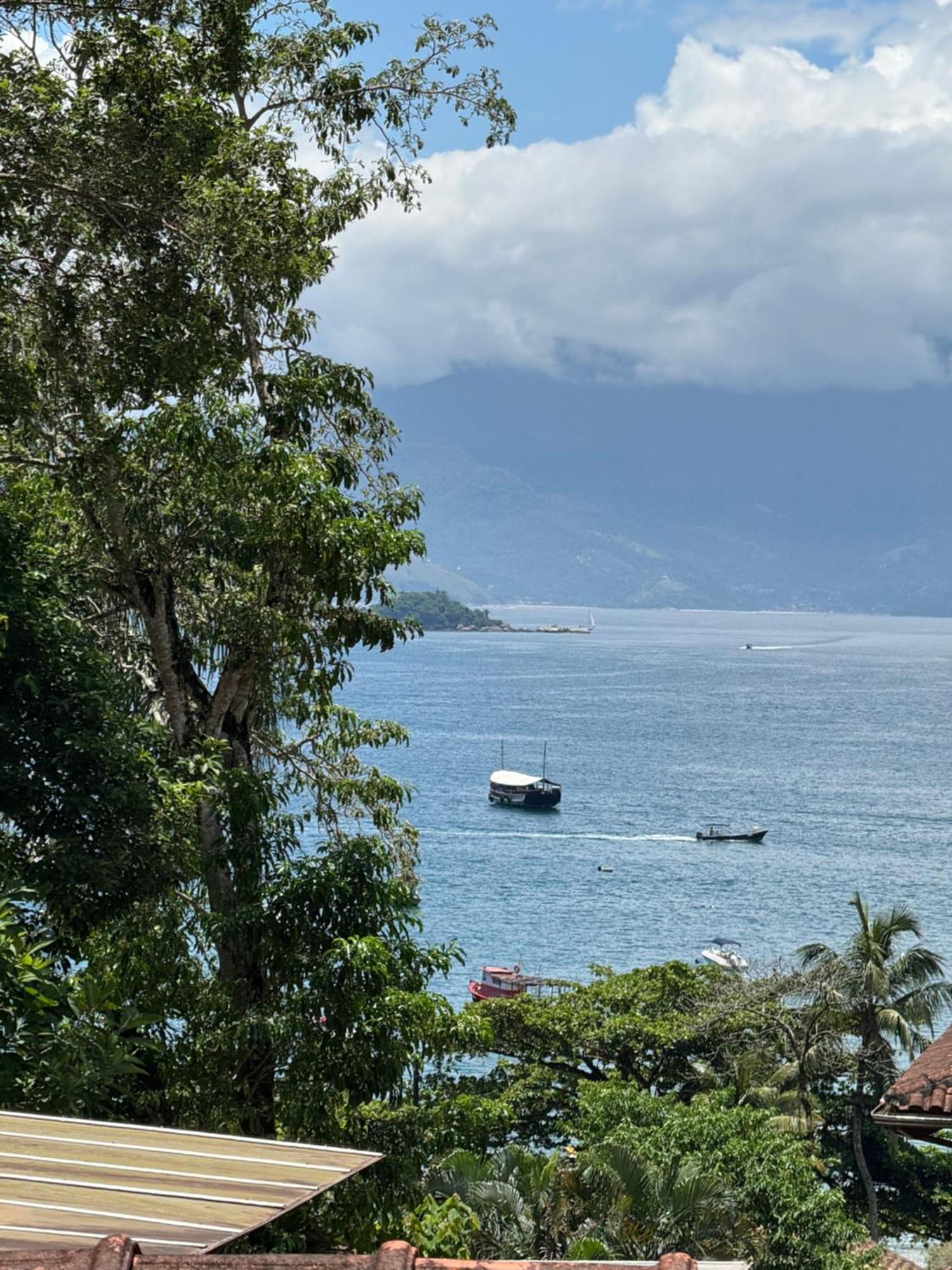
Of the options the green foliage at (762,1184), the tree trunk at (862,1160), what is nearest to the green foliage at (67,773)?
the green foliage at (762,1184)

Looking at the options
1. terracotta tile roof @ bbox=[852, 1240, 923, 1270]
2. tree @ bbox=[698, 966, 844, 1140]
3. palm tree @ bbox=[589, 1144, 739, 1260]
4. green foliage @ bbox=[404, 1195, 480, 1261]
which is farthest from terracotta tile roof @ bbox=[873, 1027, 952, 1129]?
tree @ bbox=[698, 966, 844, 1140]

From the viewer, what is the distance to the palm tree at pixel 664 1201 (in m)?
13.7

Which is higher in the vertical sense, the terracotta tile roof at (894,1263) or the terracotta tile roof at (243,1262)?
the terracotta tile roof at (243,1262)

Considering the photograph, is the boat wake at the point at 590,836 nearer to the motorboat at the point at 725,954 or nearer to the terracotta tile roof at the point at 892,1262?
the motorboat at the point at 725,954

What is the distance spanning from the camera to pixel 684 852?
204ft

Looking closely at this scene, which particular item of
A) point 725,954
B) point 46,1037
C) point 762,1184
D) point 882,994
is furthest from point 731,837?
point 46,1037

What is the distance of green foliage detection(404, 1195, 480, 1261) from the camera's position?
10180 mm

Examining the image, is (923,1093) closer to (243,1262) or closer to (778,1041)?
(243,1262)

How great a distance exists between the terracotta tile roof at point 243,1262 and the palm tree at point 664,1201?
12.0 metres

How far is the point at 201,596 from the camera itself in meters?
11.6

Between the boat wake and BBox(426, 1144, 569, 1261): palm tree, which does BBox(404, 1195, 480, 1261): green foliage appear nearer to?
BBox(426, 1144, 569, 1261): palm tree

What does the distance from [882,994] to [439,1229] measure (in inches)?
762

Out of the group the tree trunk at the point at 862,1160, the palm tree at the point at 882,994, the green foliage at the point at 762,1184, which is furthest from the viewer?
the palm tree at the point at 882,994

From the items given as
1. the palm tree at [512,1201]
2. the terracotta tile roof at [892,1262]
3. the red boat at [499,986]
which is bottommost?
the terracotta tile roof at [892,1262]
